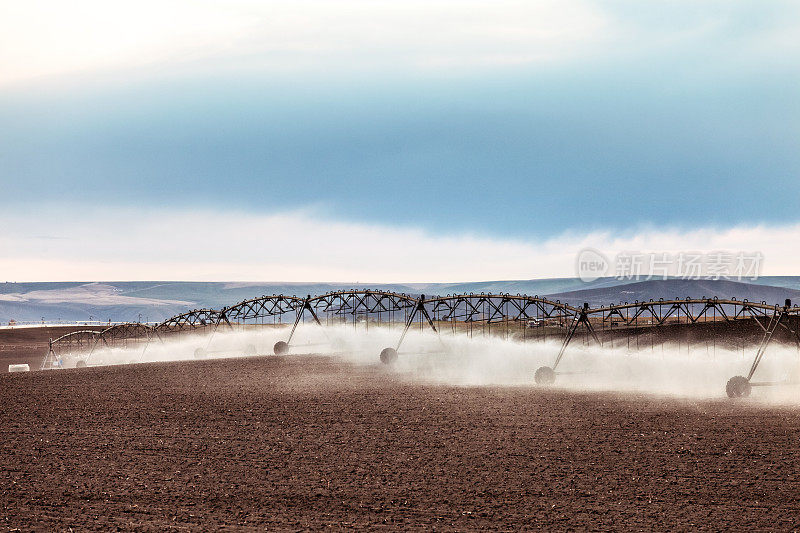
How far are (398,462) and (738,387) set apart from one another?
25.8 metres

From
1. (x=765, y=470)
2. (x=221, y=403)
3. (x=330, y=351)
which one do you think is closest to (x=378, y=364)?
(x=330, y=351)

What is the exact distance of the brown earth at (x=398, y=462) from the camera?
20625mm

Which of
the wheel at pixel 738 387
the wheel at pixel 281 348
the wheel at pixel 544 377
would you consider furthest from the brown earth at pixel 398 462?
the wheel at pixel 281 348

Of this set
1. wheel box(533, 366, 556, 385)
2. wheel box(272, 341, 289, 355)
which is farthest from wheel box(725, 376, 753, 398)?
wheel box(272, 341, 289, 355)

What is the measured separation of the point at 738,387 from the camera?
144 ft

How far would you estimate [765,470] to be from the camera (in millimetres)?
25344

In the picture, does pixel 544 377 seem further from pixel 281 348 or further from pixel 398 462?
pixel 281 348

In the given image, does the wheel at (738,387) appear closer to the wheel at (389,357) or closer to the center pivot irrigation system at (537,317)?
the center pivot irrigation system at (537,317)

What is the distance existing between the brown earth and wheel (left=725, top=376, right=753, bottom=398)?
1.89 metres

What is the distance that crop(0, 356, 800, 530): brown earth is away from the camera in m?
20.6

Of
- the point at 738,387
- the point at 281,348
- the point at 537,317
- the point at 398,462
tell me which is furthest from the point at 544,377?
the point at 281,348

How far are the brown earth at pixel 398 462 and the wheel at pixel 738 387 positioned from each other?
74.5 inches

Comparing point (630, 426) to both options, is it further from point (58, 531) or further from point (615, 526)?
point (58, 531)

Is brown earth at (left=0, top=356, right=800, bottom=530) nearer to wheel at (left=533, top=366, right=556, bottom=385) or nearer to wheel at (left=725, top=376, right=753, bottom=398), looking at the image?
wheel at (left=725, top=376, right=753, bottom=398)
